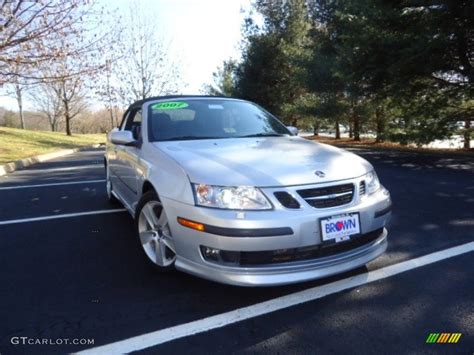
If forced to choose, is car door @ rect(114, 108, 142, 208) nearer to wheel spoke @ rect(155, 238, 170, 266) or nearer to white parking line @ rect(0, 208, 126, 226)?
white parking line @ rect(0, 208, 126, 226)

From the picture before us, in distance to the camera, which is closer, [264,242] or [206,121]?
[264,242]

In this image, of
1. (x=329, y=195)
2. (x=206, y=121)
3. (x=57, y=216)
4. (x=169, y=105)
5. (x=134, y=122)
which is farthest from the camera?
(x=57, y=216)

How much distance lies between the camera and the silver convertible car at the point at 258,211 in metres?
2.56

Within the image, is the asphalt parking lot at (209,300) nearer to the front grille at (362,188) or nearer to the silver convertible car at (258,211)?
the silver convertible car at (258,211)

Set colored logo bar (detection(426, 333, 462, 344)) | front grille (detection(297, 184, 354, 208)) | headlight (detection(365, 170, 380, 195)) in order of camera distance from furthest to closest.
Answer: headlight (detection(365, 170, 380, 195)) < front grille (detection(297, 184, 354, 208)) < colored logo bar (detection(426, 333, 462, 344))

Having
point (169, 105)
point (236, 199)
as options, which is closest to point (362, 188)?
point (236, 199)

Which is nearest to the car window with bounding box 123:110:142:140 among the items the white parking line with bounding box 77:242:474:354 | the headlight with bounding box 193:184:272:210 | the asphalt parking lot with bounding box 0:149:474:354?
the asphalt parking lot with bounding box 0:149:474:354

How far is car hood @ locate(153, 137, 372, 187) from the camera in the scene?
2717 mm

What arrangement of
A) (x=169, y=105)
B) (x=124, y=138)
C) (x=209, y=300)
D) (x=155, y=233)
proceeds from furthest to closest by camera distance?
(x=169, y=105), (x=124, y=138), (x=155, y=233), (x=209, y=300)

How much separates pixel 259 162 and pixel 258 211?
526mm

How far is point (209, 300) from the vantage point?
2.85 m

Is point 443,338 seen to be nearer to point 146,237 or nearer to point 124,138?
point 146,237

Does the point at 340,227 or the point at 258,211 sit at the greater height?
the point at 258,211

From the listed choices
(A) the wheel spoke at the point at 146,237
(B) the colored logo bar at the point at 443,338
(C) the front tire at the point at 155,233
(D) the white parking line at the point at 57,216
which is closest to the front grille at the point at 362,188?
(B) the colored logo bar at the point at 443,338
